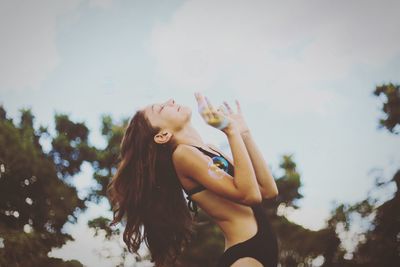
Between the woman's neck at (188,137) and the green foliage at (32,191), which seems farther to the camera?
the green foliage at (32,191)

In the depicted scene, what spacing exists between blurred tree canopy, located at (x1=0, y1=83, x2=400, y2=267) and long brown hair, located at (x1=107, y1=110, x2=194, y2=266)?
10.7m

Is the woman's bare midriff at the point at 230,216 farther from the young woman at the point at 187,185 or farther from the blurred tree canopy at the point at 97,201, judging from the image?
the blurred tree canopy at the point at 97,201

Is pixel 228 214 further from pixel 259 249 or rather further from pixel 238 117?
pixel 238 117

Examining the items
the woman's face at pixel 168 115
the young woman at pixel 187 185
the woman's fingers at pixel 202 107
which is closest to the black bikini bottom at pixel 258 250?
the young woman at pixel 187 185

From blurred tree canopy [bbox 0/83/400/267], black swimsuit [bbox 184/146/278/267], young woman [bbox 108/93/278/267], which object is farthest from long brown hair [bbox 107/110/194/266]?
blurred tree canopy [bbox 0/83/400/267]

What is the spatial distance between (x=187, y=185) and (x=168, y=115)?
59 centimetres

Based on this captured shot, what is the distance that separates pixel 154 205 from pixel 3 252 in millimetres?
11222

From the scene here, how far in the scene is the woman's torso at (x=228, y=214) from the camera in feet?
7.18

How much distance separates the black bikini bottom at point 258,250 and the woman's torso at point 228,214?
0.12ft

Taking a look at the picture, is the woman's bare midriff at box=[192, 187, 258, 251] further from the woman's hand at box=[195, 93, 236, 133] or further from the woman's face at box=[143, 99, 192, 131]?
the woman's face at box=[143, 99, 192, 131]

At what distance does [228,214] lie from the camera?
7.47ft

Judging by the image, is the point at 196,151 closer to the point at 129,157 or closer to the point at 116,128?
the point at 129,157

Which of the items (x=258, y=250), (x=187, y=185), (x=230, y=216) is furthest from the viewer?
(x=187, y=185)

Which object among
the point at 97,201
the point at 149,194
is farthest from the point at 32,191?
the point at 149,194
